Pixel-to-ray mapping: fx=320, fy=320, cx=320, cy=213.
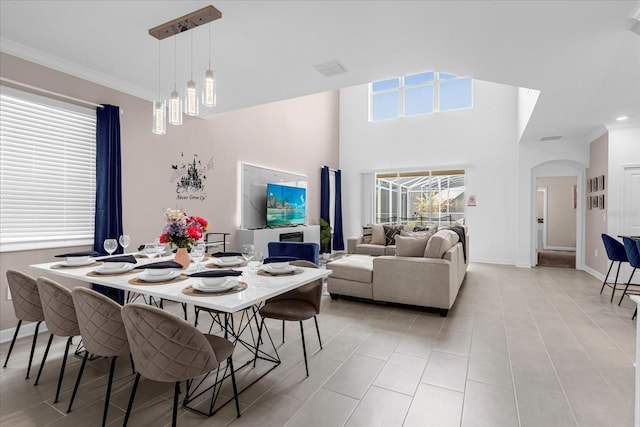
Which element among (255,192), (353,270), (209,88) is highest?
(209,88)

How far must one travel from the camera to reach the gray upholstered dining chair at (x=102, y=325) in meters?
1.70

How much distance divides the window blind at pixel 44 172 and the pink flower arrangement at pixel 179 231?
1.68m

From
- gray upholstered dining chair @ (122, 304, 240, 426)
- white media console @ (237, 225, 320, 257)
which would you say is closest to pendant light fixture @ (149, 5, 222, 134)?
gray upholstered dining chair @ (122, 304, 240, 426)

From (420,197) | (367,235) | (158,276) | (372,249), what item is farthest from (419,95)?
(158,276)

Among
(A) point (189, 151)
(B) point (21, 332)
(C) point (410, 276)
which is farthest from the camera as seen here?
(A) point (189, 151)

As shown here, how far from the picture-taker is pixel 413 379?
2.23m

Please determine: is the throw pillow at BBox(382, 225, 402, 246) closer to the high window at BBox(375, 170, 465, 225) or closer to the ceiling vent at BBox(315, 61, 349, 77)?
the high window at BBox(375, 170, 465, 225)

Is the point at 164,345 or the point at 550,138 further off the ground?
the point at 550,138

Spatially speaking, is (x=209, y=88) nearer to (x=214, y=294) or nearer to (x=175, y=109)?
(x=175, y=109)

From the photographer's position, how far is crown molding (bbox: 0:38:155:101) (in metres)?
2.86

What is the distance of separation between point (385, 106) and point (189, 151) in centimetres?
582

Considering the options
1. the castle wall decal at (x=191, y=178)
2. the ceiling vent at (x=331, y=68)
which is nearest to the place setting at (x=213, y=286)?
the ceiling vent at (x=331, y=68)

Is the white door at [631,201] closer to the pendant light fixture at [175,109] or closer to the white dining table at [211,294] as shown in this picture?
the white dining table at [211,294]

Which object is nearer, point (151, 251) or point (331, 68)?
point (151, 251)
